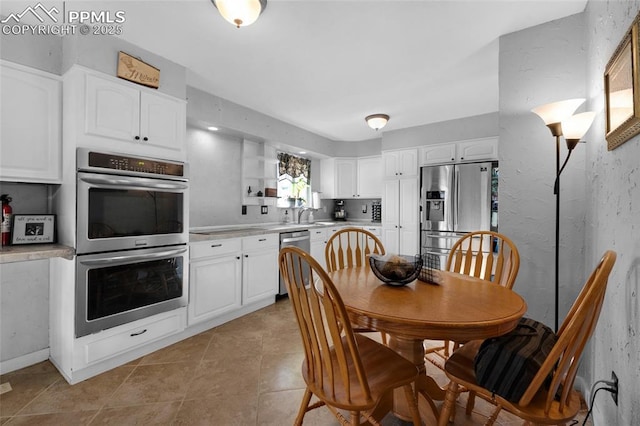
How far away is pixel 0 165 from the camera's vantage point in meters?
1.83

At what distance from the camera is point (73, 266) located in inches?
75.1

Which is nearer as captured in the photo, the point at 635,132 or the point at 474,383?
the point at 635,132

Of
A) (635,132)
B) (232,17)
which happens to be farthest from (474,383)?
(232,17)

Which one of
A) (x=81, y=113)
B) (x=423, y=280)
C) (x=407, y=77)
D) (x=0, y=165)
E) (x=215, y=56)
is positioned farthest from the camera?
(x=407, y=77)

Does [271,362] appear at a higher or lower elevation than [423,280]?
lower

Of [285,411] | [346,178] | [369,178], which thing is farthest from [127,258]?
[369,178]

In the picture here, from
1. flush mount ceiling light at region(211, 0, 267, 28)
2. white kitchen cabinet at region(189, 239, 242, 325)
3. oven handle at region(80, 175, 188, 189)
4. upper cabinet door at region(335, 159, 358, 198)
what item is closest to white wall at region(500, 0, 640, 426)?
flush mount ceiling light at region(211, 0, 267, 28)

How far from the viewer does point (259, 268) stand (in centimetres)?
331

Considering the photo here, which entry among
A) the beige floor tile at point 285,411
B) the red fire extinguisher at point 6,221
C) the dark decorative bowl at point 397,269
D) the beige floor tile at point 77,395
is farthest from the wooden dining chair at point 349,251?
the red fire extinguisher at point 6,221

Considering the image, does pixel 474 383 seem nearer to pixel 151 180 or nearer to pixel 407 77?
pixel 151 180

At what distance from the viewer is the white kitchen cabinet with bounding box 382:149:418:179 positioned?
14.6ft

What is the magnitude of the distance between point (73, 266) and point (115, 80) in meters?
1.35

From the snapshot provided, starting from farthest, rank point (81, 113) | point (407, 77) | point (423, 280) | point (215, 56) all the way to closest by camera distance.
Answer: point (407, 77) → point (215, 56) → point (81, 113) → point (423, 280)

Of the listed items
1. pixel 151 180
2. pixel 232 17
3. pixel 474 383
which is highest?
pixel 232 17
